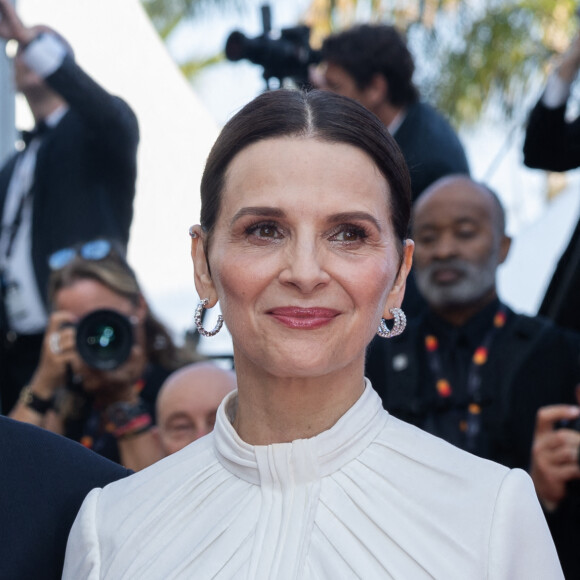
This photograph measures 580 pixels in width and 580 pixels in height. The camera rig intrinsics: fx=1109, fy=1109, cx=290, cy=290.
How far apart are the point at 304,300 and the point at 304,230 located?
113 millimetres

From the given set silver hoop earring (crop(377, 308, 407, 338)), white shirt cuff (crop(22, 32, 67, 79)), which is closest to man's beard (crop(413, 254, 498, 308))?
white shirt cuff (crop(22, 32, 67, 79))

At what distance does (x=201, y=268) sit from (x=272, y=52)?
2415mm

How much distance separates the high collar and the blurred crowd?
1277 millimetres

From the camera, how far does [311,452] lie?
5.86 ft

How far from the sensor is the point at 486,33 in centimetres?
1243

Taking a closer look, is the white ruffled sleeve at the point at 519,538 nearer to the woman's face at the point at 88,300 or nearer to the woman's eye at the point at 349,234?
the woman's eye at the point at 349,234

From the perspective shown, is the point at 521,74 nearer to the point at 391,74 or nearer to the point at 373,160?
the point at 391,74

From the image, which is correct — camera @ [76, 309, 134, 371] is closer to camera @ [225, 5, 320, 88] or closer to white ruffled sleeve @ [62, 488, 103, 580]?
camera @ [225, 5, 320, 88]

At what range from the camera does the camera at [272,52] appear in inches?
166

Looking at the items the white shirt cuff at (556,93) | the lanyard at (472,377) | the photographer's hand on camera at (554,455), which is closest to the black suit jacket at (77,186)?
the lanyard at (472,377)

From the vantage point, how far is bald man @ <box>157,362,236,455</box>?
11.2ft

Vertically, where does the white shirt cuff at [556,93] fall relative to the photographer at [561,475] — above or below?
above

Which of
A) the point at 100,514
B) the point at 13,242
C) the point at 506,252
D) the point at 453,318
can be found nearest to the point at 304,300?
the point at 100,514

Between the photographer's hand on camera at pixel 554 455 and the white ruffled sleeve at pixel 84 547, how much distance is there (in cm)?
143
